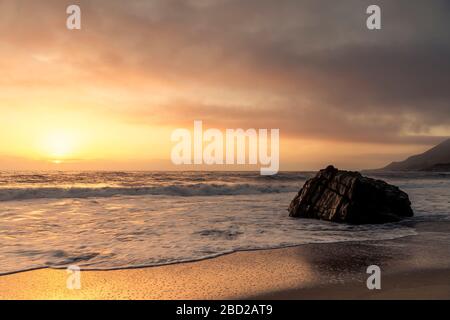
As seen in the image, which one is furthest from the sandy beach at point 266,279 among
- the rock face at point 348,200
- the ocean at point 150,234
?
the rock face at point 348,200

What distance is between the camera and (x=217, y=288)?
632cm

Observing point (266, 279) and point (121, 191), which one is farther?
point (121, 191)

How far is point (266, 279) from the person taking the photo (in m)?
6.87

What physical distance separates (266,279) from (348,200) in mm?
9197

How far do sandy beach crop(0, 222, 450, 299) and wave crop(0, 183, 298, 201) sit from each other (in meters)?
22.7

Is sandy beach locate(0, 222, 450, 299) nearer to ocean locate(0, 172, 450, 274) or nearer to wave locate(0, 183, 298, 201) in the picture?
ocean locate(0, 172, 450, 274)

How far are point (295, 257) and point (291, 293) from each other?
2.73 meters

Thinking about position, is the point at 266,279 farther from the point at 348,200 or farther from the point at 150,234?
the point at 348,200

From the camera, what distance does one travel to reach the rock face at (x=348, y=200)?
14.7 metres

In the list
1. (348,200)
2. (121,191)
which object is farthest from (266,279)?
(121,191)

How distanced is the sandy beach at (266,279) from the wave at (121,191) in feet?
74.6

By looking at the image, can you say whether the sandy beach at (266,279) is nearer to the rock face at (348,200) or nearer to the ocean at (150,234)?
the ocean at (150,234)

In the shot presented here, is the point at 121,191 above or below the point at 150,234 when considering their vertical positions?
below

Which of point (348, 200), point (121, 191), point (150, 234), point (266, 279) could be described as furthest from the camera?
point (121, 191)
